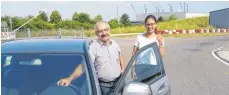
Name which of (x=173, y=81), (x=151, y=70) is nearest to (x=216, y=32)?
(x=173, y=81)

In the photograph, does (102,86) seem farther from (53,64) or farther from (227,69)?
(227,69)

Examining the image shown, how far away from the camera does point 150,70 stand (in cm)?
365

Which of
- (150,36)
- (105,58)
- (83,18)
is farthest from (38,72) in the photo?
(83,18)

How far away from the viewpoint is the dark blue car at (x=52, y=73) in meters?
3.03

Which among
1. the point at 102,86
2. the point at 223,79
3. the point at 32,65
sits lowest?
the point at 223,79

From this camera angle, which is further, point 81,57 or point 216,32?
point 216,32

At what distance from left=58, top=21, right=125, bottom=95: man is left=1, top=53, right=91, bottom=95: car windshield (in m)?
0.28

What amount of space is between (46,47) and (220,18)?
53.9 m

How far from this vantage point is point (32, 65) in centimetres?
326

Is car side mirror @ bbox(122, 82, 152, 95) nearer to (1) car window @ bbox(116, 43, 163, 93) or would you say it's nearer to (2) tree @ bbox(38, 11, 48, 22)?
(1) car window @ bbox(116, 43, 163, 93)

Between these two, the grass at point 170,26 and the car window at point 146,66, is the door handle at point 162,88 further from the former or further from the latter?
the grass at point 170,26

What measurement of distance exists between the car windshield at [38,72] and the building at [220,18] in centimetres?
5045

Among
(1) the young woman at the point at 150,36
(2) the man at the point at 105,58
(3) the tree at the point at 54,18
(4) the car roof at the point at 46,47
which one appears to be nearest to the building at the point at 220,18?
(3) the tree at the point at 54,18

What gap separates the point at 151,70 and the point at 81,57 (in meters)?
0.83
